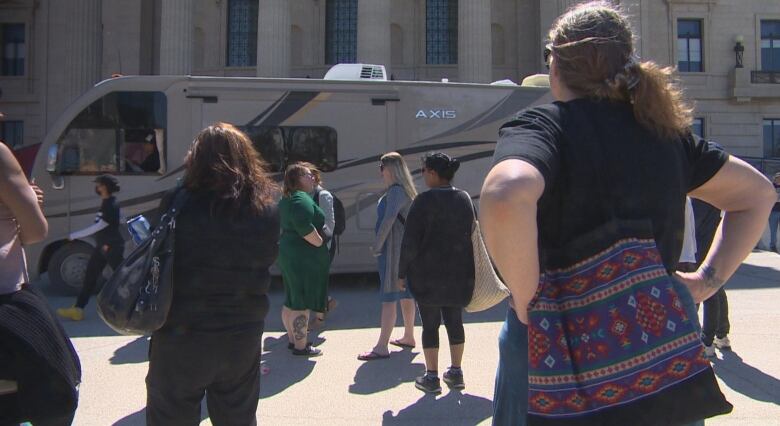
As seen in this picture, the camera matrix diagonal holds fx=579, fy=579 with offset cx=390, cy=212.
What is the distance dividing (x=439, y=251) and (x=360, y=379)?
1523mm

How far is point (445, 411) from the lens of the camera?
4.48 meters

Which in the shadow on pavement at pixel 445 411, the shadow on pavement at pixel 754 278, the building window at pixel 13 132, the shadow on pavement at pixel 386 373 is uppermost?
the building window at pixel 13 132

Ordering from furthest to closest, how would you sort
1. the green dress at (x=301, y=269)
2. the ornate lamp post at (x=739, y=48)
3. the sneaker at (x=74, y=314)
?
the ornate lamp post at (x=739, y=48) < the sneaker at (x=74, y=314) < the green dress at (x=301, y=269)

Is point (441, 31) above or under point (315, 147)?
above

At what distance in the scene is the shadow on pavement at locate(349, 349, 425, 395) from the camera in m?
5.06

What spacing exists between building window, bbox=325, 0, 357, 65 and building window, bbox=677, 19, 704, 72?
1711 centimetres

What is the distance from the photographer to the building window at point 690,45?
30125 millimetres

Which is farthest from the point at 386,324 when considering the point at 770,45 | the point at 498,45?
the point at 770,45

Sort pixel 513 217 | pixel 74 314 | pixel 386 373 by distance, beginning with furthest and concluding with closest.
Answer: pixel 74 314
pixel 386 373
pixel 513 217

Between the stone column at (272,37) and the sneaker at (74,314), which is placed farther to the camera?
the stone column at (272,37)

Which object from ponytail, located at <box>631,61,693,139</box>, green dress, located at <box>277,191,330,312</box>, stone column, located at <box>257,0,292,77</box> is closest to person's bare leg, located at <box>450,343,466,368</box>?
green dress, located at <box>277,191,330,312</box>

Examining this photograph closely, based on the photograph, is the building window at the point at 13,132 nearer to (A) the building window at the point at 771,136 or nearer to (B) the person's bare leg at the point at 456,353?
(B) the person's bare leg at the point at 456,353

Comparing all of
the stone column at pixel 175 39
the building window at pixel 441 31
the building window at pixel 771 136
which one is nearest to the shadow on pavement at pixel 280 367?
the stone column at pixel 175 39

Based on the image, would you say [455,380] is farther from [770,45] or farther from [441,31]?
[770,45]
